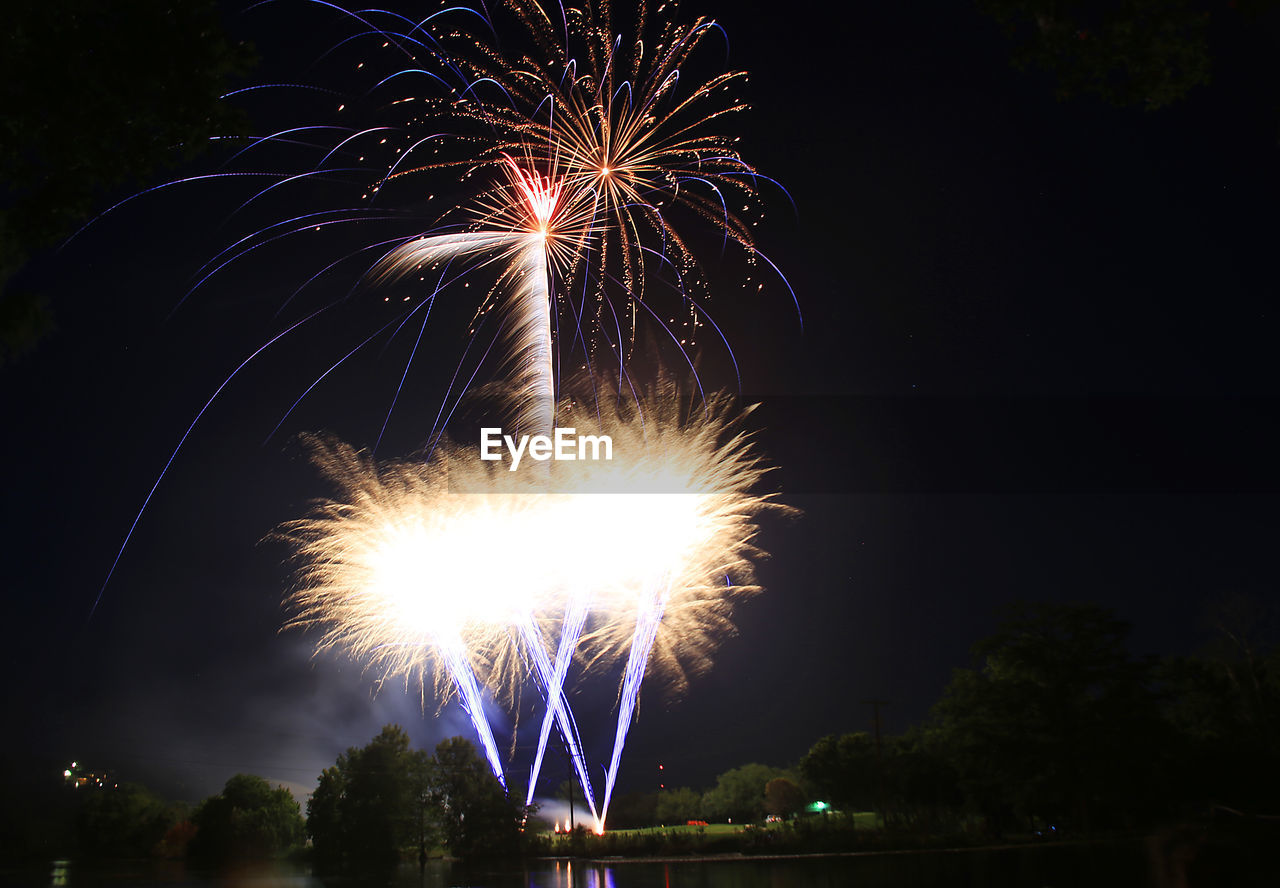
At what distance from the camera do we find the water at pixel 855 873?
15.1 metres

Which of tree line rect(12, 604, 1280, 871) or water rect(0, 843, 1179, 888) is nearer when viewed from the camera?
water rect(0, 843, 1179, 888)

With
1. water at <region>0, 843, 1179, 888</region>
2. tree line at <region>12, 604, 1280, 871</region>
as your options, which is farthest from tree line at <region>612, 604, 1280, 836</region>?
water at <region>0, 843, 1179, 888</region>

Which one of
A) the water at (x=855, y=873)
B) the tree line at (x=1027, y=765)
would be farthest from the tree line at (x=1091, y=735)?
the water at (x=855, y=873)

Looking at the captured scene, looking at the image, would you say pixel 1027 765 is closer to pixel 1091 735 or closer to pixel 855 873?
pixel 1091 735

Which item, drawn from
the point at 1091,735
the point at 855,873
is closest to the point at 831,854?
the point at 855,873

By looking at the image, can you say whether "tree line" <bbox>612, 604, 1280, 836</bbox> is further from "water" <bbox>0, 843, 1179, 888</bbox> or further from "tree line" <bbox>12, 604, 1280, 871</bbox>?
"water" <bbox>0, 843, 1179, 888</bbox>

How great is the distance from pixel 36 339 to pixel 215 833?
184 feet

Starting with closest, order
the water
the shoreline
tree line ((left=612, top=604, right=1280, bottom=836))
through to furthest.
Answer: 1. the water
2. the shoreline
3. tree line ((left=612, top=604, right=1280, bottom=836))

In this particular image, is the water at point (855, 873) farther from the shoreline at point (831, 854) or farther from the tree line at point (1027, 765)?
the tree line at point (1027, 765)

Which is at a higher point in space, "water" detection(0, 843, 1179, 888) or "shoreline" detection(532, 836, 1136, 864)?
"water" detection(0, 843, 1179, 888)

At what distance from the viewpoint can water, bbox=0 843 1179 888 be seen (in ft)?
49.6

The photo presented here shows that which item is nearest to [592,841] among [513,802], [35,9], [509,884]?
[513,802]

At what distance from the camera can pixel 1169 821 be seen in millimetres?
31828

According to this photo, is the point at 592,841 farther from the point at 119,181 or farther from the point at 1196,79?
the point at 1196,79
